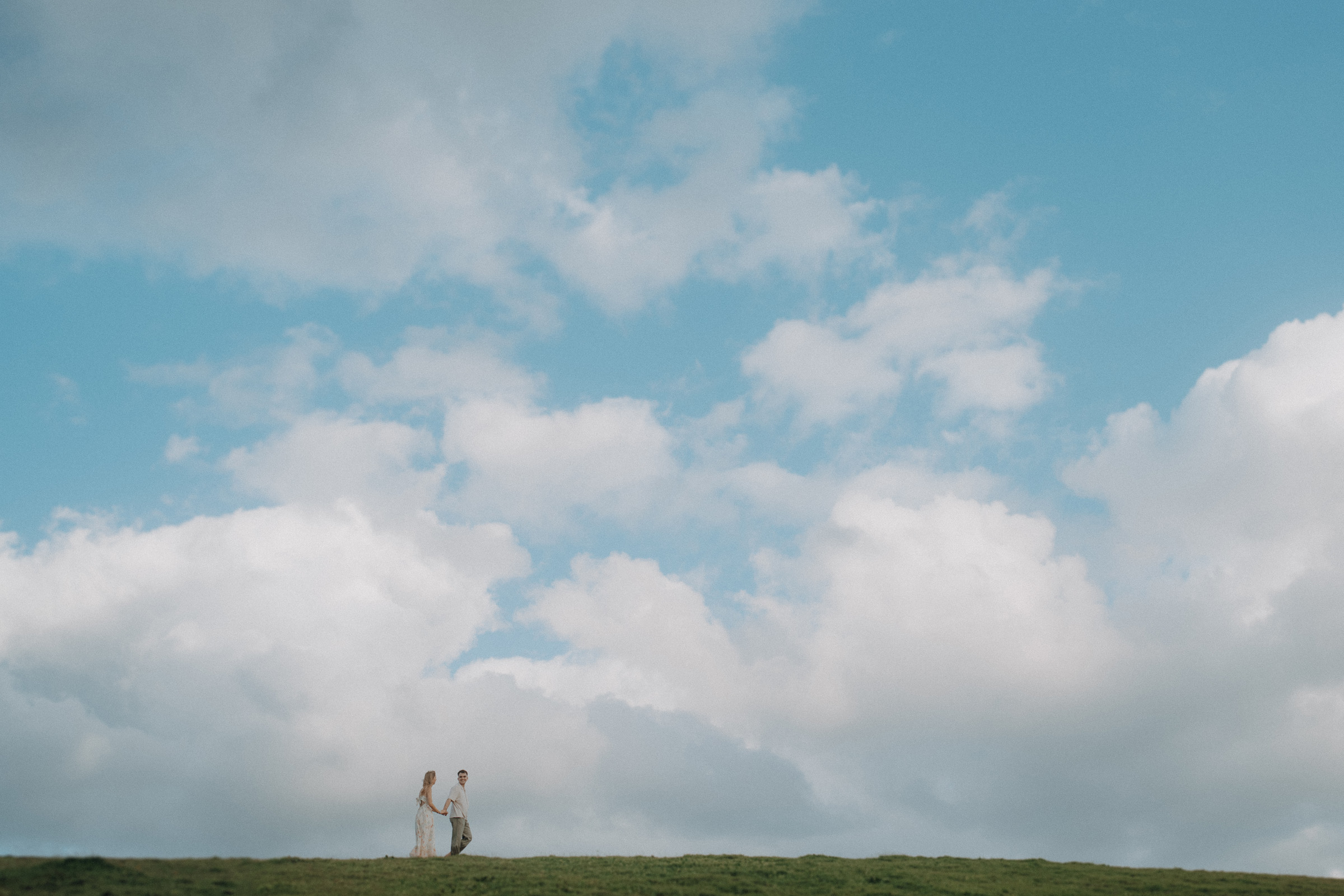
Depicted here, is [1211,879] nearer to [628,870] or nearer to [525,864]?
[628,870]

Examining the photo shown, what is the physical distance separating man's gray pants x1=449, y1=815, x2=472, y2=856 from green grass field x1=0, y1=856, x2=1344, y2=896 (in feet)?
5.51

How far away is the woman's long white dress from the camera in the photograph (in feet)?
115

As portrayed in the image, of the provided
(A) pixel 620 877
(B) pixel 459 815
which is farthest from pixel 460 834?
(A) pixel 620 877

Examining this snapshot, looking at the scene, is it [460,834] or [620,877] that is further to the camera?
[460,834]

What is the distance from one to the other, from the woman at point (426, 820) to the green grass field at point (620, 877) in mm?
2014

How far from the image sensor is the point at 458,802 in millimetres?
36000

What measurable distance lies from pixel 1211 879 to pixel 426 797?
2806 centimetres

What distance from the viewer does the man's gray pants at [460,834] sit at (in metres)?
35.8

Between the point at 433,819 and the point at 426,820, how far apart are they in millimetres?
272

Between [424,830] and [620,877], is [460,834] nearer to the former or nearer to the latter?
[424,830]

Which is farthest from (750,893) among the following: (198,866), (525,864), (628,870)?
(198,866)

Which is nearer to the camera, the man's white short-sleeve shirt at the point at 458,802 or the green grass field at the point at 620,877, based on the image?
the green grass field at the point at 620,877

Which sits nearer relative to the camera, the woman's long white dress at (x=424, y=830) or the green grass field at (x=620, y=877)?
the green grass field at (x=620, y=877)

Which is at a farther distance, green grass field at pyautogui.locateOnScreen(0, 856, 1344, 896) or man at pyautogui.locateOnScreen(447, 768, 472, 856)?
man at pyautogui.locateOnScreen(447, 768, 472, 856)
